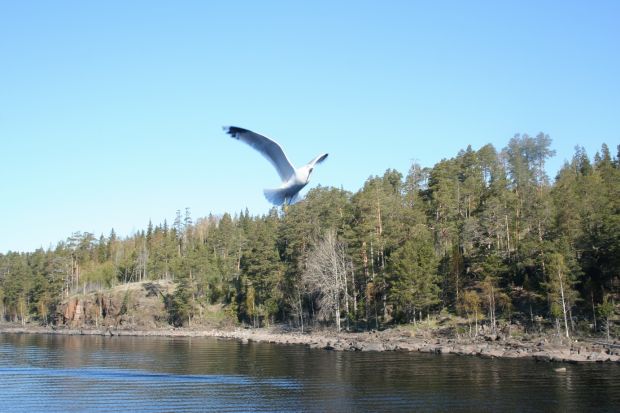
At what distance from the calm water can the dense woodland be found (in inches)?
491

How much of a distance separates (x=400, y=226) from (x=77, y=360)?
116 ft

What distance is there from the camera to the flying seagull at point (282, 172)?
50.7 feet

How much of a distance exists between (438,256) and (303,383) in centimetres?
3465

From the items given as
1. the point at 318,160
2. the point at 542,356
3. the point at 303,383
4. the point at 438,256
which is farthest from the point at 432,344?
the point at 318,160

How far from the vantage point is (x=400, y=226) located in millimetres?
61656

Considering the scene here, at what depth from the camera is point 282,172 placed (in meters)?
16.3

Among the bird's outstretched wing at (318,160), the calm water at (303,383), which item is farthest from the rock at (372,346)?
the bird's outstretched wing at (318,160)

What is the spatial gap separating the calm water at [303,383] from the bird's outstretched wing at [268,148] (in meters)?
14.9

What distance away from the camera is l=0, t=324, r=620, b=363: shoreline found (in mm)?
39094

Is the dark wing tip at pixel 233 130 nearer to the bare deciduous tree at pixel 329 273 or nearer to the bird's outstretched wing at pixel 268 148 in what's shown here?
the bird's outstretched wing at pixel 268 148

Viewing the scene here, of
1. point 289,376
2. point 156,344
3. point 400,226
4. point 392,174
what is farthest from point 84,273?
point 289,376

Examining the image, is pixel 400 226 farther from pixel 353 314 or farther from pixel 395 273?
pixel 353 314

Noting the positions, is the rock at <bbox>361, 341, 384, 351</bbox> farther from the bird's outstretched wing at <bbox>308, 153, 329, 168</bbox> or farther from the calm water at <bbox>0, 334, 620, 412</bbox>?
the bird's outstretched wing at <bbox>308, 153, 329, 168</bbox>

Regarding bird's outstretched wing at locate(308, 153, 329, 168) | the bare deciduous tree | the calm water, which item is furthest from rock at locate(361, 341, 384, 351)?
bird's outstretched wing at locate(308, 153, 329, 168)
